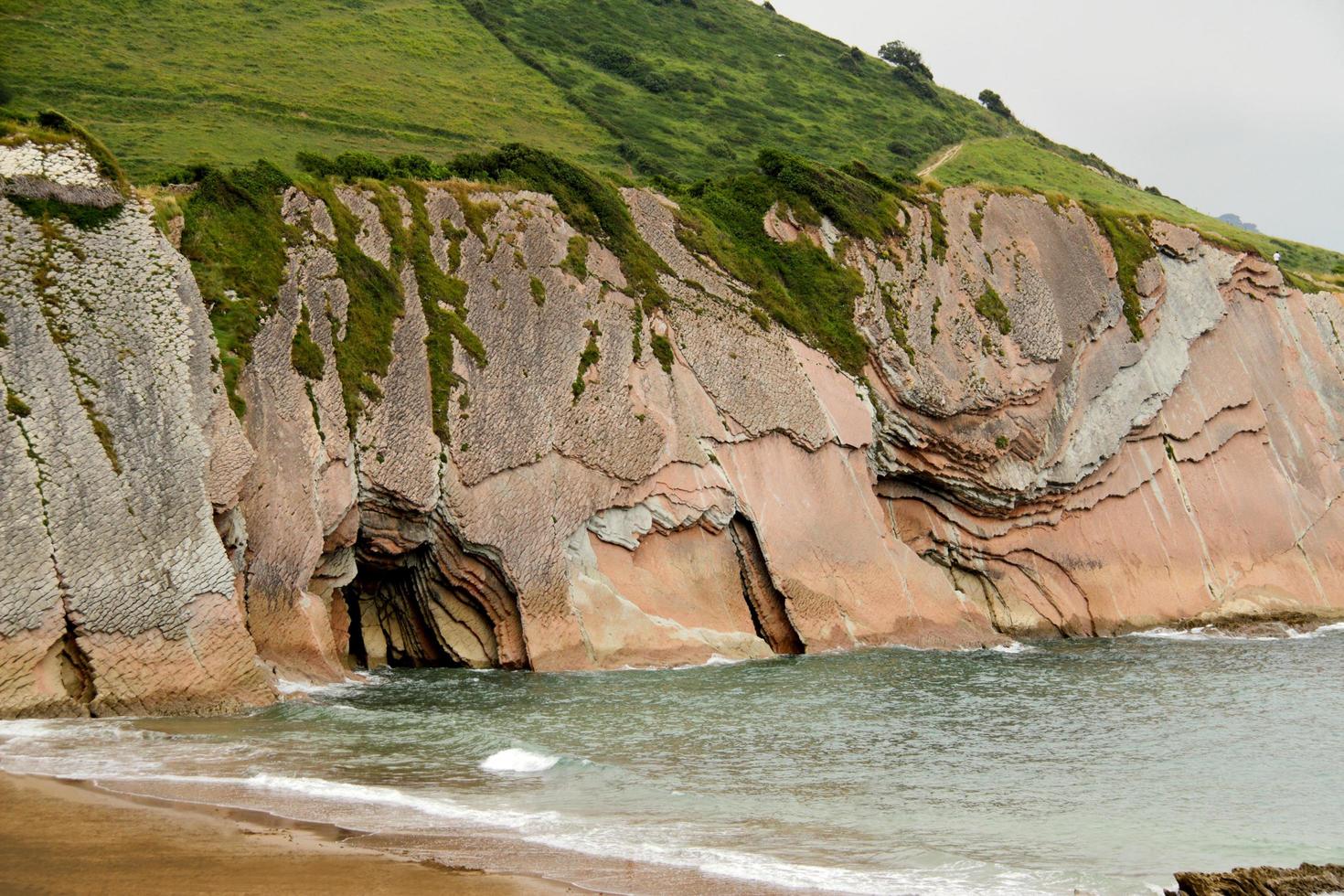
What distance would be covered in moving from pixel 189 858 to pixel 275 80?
182ft

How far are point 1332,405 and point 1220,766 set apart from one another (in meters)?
30.1

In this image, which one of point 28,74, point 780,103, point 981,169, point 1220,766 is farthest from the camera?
point 780,103

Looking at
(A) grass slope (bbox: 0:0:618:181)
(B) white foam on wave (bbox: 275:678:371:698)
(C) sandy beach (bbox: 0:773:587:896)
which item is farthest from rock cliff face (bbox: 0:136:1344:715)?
(A) grass slope (bbox: 0:0:618:181)

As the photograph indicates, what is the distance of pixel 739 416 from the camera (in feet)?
104

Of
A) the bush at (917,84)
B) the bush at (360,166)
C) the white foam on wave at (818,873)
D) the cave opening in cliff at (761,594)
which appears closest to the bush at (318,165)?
the bush at (360,166)

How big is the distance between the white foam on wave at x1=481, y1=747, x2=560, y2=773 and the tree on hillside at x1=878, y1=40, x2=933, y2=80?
Result: 302 ft

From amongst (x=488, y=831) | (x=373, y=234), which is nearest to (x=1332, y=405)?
(x=373, y=234)

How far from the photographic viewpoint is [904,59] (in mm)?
100250

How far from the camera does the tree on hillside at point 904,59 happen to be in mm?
99625

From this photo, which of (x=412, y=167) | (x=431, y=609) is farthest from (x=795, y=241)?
(x=431, y=609)

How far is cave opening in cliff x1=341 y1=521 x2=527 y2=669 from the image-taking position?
87.3 ft

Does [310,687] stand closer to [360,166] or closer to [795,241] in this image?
[360,166]

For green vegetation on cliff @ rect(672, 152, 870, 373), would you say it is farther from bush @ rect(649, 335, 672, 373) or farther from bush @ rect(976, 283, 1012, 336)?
bush @ rect(649, 335, 672, 373)

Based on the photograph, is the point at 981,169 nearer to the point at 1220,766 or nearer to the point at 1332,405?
the point at 1332,405
